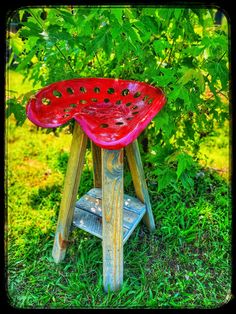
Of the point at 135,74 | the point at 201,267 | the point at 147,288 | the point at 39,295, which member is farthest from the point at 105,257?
the point at 135,74

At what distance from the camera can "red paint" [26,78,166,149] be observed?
1.41 m

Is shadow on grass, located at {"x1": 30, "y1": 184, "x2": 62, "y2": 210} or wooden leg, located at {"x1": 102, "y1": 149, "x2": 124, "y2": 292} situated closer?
wooden leg, located at {"x1": 102, "y1": 149, "x2": 124, "y2": 292}

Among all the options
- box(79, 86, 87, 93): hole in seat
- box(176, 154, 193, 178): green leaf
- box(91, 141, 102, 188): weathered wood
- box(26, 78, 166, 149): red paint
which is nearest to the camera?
box(26, 78, 166, 149): red paint

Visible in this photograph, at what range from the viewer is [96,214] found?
203 centimetres

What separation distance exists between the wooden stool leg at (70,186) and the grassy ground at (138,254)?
0.17 meters

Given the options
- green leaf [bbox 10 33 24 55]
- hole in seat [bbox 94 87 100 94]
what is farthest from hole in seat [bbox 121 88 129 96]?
green leaf [bbox 10 33 24 55]

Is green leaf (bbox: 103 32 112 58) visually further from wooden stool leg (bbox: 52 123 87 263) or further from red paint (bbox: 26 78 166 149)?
wooden stool leg (bbox: 52 123 87 263)

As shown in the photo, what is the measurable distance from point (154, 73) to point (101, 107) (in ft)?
1.16

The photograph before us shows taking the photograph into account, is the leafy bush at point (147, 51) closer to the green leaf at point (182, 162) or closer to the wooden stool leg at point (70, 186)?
the green leaf at point (182, 162)

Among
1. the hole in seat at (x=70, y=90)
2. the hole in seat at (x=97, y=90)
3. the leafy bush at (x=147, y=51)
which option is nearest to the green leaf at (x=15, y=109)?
the leafy bush at (x=147, y=51)

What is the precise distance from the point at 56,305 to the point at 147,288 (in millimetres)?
528

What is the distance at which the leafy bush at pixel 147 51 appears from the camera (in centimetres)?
152

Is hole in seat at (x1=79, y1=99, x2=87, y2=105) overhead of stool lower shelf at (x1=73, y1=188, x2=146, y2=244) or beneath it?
overhead

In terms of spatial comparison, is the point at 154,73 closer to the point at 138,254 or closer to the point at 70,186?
the point at 70,186
